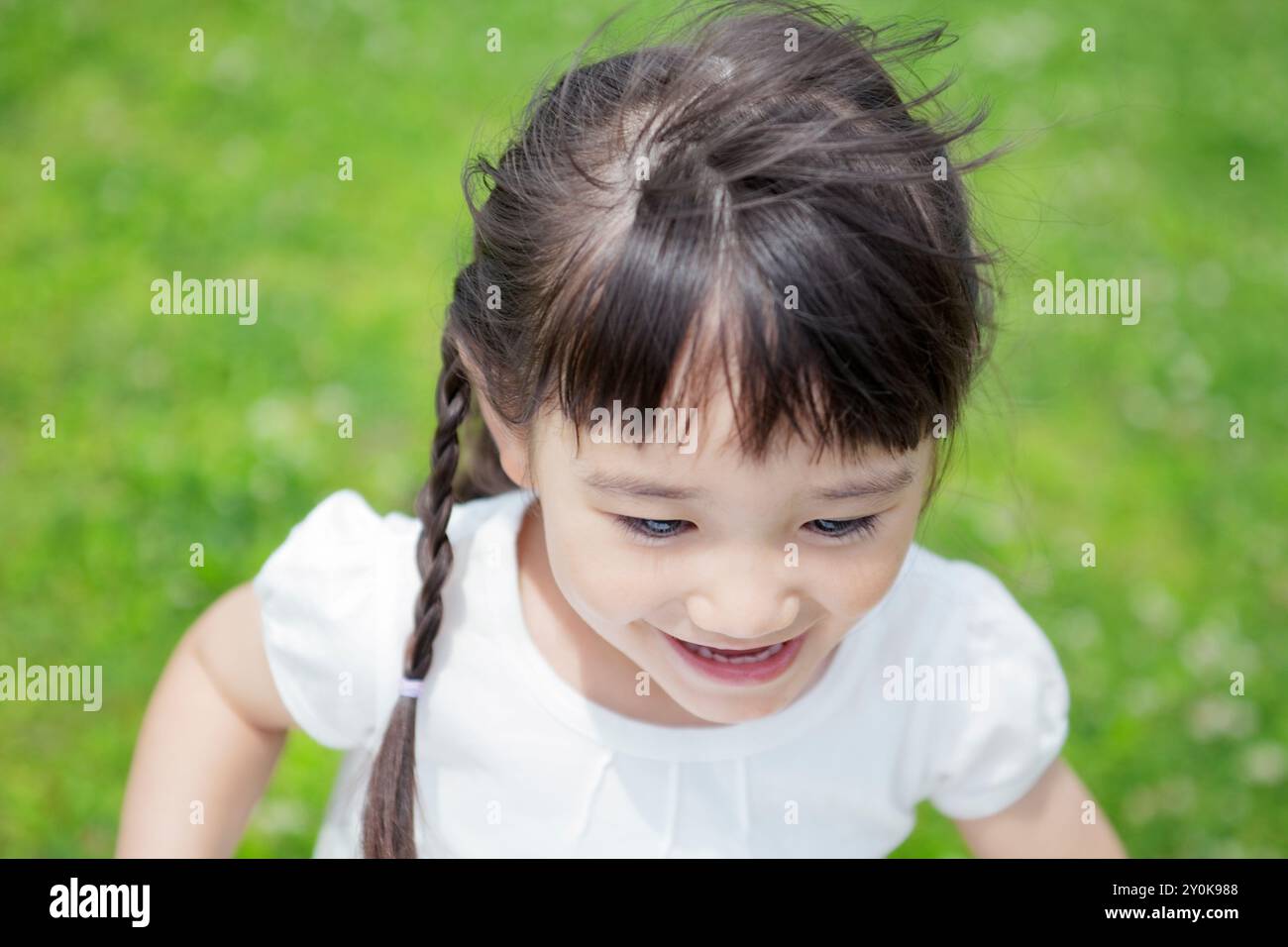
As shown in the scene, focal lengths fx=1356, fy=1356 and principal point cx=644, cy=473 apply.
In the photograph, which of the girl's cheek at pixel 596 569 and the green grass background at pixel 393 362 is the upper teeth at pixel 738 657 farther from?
the green grass background at pixel 393 362

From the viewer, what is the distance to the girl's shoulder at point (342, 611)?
66.6 inches

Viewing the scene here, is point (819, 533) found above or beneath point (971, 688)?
above

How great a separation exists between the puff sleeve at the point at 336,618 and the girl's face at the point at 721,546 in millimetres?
310

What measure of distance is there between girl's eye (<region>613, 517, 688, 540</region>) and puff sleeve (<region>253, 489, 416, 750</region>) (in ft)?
1.48

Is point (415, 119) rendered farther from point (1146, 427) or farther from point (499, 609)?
point (499, 609)

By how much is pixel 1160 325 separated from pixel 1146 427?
421 mm

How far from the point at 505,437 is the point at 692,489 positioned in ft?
1.10

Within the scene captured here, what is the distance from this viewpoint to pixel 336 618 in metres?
1.69

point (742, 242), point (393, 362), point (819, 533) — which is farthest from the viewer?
point (393, 362)

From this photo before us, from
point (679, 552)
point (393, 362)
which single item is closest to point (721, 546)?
point (679, 552)

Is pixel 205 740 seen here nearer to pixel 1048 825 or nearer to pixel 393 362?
pixel 1048 825

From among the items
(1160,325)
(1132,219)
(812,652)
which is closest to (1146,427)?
(1160,325)

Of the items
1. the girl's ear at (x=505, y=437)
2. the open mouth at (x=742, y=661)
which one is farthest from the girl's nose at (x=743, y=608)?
the girl's ear at (x=505, y=437)

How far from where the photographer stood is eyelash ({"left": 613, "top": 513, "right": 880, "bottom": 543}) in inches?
53.6
